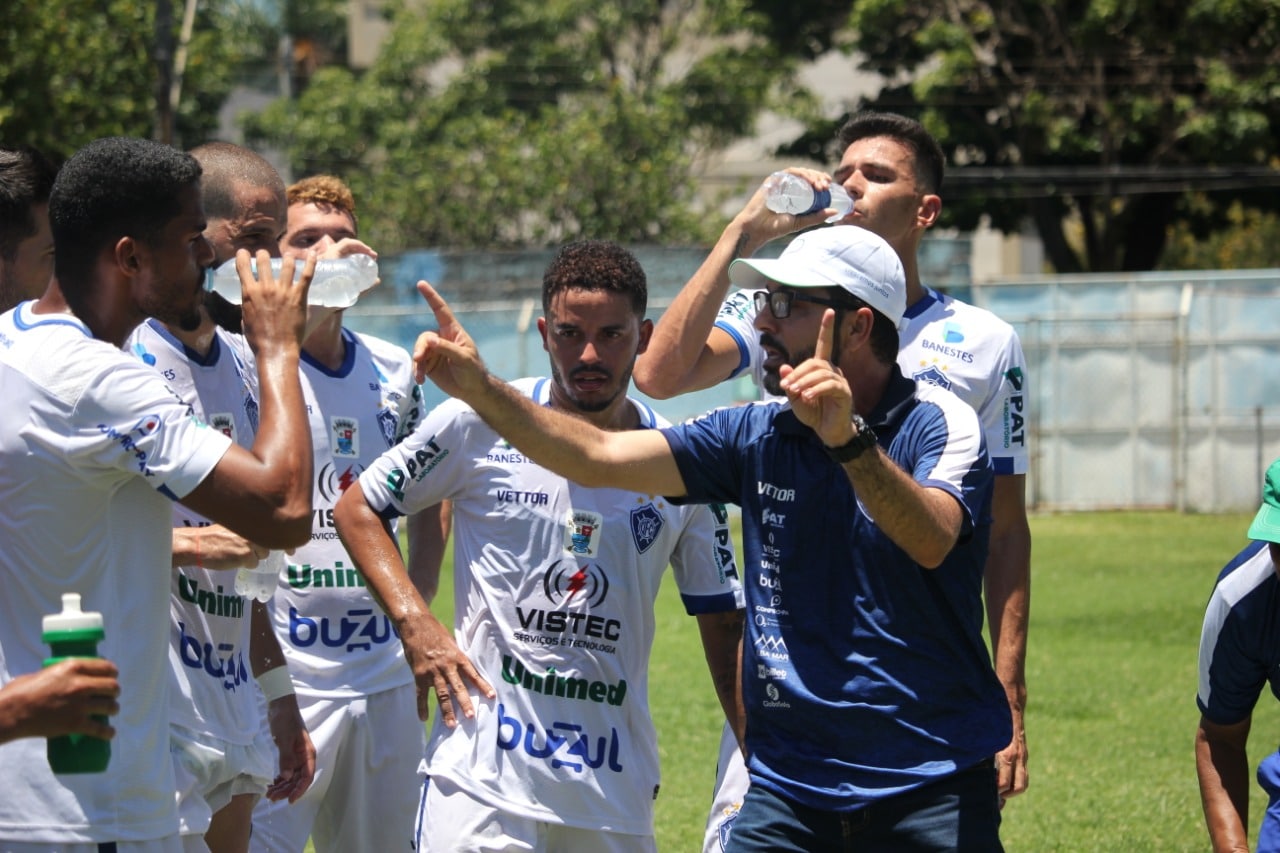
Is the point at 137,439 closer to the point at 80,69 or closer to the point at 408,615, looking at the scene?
the point at 408,615

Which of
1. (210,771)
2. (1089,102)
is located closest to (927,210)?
(210,771)

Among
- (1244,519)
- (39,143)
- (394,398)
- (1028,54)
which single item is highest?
(1028,54)

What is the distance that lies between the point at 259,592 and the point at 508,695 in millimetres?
777

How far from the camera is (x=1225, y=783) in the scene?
4379mm

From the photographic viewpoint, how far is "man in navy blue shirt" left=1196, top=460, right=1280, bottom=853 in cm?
421

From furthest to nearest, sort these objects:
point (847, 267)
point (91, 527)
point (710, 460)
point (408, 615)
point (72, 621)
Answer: point (408, 615), point (710, 460), point (847, 267), point (91, 527), point (72, 621)

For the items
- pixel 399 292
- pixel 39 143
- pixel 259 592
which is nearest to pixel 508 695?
pixel 259 592

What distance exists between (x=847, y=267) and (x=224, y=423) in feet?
6.27

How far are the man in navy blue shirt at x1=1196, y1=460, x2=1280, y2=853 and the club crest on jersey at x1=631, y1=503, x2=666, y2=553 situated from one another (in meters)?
1.60

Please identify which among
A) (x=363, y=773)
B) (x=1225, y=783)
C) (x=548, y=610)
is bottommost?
(x=363, y=773)

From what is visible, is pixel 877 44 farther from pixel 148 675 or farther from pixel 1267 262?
pixel 148 675

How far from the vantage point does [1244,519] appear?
24.0m

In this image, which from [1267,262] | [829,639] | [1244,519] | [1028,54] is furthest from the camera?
[1267,262]

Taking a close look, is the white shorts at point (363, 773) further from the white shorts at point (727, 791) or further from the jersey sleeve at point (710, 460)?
the jersey sleeve at point (710, 460)
